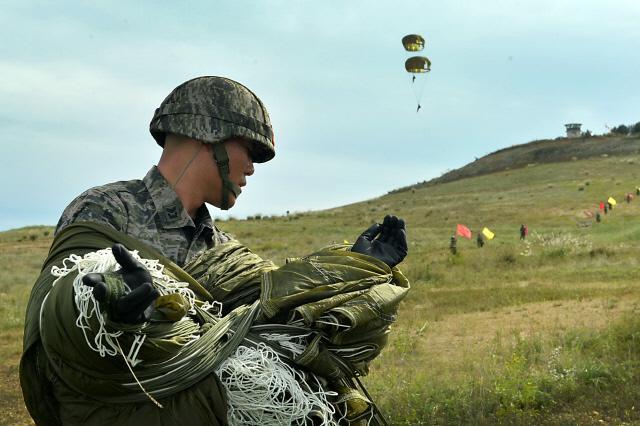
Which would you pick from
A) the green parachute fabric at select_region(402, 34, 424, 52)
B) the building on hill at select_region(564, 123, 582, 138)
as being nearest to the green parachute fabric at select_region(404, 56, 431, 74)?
the green parachute fabric at select_region(402, 34, 424, 52)

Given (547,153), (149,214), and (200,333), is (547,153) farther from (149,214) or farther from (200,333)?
(200,333)

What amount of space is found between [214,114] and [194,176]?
0.27 m

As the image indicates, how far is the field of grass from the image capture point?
23.7ft

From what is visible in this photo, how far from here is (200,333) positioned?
240 cm

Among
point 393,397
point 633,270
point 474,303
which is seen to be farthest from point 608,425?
point 633,270

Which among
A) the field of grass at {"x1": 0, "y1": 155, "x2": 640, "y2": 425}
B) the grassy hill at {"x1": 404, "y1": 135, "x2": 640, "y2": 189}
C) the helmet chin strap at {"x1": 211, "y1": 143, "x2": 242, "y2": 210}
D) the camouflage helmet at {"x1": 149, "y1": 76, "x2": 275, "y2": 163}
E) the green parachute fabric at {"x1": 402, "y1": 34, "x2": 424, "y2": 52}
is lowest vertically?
the field of grass at {"x1": 0, "y1": 155, "x2": 640, "y2": 425}

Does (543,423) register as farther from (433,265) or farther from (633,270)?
(433,265)

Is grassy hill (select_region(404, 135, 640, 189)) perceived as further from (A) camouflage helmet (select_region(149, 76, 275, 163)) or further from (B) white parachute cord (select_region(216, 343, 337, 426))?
(B) white parachute cord (select_region(216, 343, 337, 426))

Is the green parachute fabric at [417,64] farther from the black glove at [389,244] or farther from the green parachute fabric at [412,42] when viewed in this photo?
the black glove at [389,244]

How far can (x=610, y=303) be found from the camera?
13.5 metres

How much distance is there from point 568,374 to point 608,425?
117cm

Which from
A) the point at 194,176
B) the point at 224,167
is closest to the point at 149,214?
the point at 194,176

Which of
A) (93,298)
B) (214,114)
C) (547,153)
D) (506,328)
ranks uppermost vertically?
(547,153)

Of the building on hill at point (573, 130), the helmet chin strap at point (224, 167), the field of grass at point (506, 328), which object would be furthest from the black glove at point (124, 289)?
the building on hill at point (573, 130)
